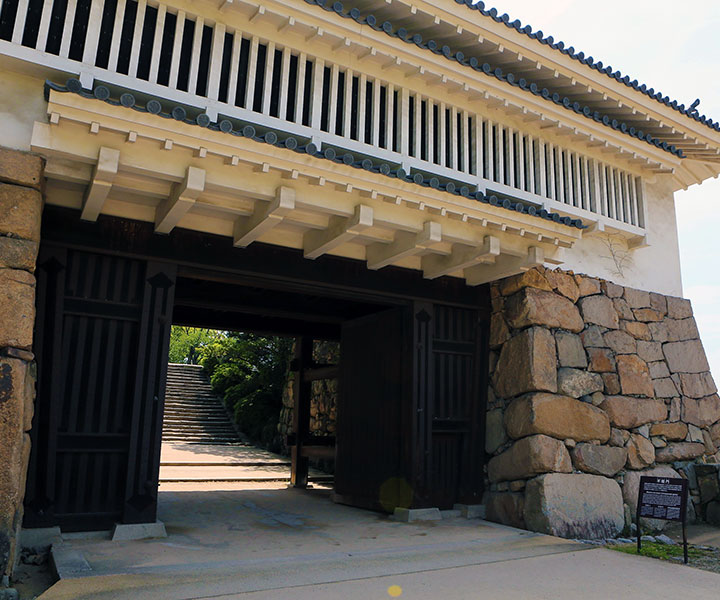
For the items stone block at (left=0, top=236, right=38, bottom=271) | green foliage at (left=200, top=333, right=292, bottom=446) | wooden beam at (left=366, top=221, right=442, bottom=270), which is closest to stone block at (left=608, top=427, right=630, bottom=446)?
wooden beam at (left=366, top=221, right=442, bottom=270)

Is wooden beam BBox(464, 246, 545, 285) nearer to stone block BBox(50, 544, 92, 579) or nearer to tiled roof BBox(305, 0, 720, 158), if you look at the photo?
tiled roof BBox(305, 0, 720, 158)

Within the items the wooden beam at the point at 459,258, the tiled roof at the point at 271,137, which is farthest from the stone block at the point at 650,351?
the wooden beam at the point at 459,258

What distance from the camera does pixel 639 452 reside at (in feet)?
22.6

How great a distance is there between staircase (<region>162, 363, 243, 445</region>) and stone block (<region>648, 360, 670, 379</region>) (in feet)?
37.8

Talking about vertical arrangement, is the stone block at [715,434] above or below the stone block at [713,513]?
above

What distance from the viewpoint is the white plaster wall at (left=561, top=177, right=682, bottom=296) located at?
7.59 meters

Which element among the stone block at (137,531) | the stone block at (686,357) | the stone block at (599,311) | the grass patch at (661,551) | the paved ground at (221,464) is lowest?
the paved ground at (221,464)

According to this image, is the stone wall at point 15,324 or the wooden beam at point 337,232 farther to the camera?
the wooden beam at point 337,232

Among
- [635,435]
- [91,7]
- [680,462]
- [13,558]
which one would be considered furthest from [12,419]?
[680,462]

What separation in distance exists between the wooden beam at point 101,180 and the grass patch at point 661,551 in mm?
5727

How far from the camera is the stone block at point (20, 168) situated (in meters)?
4.19

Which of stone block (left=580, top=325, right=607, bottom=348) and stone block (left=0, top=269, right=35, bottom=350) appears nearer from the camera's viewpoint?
stone block (left=0, top=269, right=35, bottom=350)

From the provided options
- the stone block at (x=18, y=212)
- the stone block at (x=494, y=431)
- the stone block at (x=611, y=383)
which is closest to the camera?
the stone block at (x=18, y=212)

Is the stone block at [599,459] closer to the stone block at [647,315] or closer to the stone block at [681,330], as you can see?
the stone block at [647,315]
